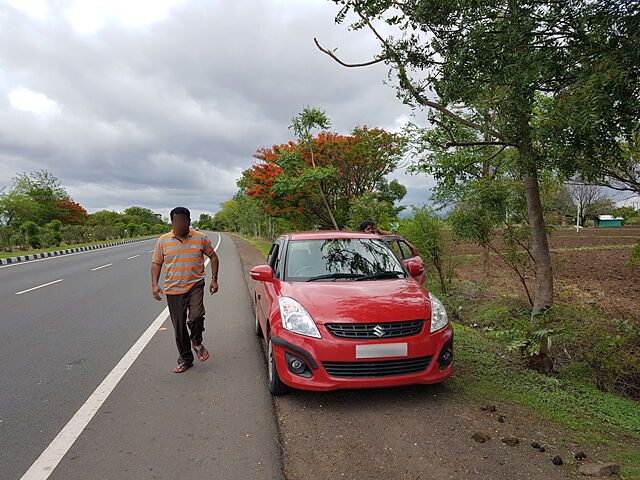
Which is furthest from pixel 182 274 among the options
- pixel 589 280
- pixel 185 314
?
pixel 589 280

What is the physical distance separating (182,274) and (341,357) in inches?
85.2

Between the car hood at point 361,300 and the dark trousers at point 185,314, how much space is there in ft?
3.70

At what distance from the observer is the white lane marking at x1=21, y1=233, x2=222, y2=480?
9.17 feet

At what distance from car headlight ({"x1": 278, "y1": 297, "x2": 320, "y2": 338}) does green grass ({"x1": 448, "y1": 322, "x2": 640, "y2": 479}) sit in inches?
66.0

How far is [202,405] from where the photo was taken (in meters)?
3.79

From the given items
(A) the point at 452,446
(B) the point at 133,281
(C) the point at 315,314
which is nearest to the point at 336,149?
(B) the point at 133,281

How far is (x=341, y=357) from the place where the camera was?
351 cm

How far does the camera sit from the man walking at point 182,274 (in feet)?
15.1

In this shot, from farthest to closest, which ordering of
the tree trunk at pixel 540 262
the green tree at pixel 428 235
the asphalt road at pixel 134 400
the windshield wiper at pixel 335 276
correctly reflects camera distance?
the green tree at pixel 428 235 → the tree trunk at pixel 540 262 → the windshield wiper at pixel 335 276 → the asphalt road at pixel 134 400

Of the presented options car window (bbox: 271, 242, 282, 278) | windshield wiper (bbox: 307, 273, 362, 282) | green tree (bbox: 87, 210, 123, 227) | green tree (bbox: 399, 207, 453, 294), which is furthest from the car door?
green tree (bbox: 87, 210, 123, 227)

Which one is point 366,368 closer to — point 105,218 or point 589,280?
point 589,280

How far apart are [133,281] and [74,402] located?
875 centimetres

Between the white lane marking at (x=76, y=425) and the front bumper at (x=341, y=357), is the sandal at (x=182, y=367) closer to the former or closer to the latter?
the white lane marking at (x=76, y=425)

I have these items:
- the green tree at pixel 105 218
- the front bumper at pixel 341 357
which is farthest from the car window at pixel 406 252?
the green tree at pixel 105 218
